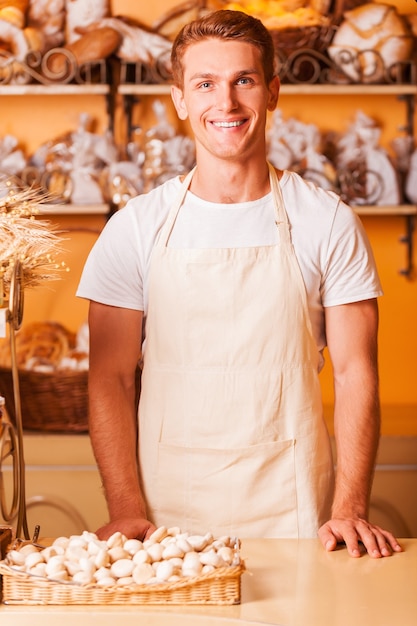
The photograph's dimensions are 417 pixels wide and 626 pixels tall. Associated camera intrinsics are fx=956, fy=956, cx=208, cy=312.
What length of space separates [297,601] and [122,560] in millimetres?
233

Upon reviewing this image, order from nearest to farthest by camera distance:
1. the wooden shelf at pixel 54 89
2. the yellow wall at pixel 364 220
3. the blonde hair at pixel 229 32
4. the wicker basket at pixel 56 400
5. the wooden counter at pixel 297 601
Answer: the wooden counter at pixel 297 601 → the blonde hair at pixel 229 32 → the wicker basket at pixel 56 400 → the wooden shelf at pixel 54 89 → the yellow wall at pixel 364 220

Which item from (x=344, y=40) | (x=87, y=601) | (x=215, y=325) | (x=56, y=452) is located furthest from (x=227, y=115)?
(x=344, y=40)

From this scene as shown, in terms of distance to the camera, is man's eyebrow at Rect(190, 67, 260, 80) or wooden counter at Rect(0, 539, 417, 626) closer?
wooden counter at Rect(0, 539, 417, 626)

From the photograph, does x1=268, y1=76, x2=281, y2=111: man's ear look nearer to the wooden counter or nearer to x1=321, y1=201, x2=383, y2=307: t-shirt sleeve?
x1=321, y1=201, x2=383, y2=307: t-shirt sleeve

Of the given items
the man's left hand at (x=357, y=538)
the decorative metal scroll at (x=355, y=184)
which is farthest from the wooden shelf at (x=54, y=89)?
the man's left hand at (x=357, y=538)

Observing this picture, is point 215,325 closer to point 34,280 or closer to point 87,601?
point 34,280

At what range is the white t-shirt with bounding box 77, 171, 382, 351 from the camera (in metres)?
1.81

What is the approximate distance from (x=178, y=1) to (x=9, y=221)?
2318mm

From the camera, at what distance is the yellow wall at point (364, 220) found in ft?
11.4

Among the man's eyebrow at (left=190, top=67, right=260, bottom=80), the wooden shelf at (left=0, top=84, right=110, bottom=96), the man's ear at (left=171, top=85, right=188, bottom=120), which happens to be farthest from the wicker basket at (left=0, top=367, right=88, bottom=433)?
the man's eyebrow at (left=190, top=67, right=260, bottom=80)

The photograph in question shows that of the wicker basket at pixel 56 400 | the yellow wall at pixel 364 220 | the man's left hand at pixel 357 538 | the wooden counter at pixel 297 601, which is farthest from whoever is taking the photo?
the yellow wall at pixel 364 220

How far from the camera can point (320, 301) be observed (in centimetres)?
185

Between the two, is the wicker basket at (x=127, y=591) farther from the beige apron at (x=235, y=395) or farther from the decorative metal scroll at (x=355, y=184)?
the decorative metal scroll at (x=355, y=184)

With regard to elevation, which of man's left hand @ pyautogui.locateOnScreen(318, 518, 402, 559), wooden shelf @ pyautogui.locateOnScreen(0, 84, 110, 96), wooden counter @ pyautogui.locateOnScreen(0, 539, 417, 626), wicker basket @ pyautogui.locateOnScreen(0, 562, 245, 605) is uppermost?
wooden shelf @ pyautogui.locateOnScreen(0, 84, 110, 96)
